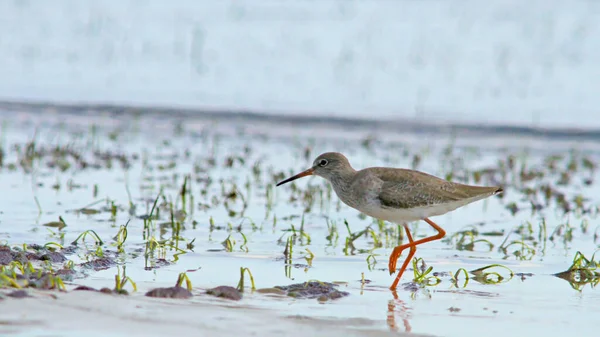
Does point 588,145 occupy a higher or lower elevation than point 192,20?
lower

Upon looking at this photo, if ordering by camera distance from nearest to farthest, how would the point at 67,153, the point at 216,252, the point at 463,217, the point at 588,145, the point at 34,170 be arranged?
the point at 216,252
the point at 463,217
the point at 34,170
the point at 67,153
the point at 588,145

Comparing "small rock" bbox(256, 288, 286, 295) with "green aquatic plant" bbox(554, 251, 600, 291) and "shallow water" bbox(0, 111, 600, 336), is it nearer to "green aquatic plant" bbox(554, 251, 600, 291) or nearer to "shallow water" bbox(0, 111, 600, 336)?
"shallow water" bbox(0, 111, 600, 336)

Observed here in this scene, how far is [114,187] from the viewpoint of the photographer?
31.0 feet

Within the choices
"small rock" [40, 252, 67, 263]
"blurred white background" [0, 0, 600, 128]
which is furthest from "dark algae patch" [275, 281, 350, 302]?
"blurred white background" [0, 0, 600, 128]

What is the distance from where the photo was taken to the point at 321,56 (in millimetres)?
16719

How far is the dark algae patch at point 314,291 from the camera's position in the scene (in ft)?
18.2

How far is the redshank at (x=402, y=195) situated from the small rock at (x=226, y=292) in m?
1.63

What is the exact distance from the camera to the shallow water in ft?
18.1

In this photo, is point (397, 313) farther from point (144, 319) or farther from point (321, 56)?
point (321, 56)

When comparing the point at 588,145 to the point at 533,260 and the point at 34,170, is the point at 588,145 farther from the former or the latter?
the point at 34,170

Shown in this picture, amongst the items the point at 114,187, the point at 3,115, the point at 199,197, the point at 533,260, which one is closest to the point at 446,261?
the point at 533,260

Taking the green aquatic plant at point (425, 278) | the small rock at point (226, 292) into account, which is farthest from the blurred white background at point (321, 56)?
the small rock at point (226, 292)

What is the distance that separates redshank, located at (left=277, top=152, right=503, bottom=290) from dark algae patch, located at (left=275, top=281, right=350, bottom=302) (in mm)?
1019

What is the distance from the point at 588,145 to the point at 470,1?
22.2 ft
